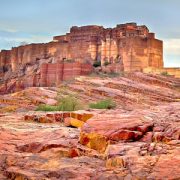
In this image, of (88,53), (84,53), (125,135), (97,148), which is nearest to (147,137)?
(125,135)

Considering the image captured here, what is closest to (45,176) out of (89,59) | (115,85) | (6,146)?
(6,146)

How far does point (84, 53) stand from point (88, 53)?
69 cm

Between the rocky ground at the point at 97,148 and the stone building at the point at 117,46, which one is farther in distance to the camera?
the stone building at the point at 117,46

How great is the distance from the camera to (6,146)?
13148 mm

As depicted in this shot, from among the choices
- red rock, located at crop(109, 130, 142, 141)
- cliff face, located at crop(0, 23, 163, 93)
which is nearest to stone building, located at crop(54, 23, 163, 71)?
cliff face, located at crop(0, 23, 163, 93)

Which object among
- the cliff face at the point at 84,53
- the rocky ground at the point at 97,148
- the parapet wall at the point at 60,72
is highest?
the cliff face at the point at 84,53

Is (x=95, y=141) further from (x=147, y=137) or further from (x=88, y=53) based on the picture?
(x=88, y=53)

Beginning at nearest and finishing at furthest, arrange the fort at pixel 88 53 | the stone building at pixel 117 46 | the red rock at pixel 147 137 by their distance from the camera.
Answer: the red rock at pixel 147 137 → the fort at pixel 88 53 → the stone building at pixel 117 46

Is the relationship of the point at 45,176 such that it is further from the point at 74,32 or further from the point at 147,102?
the point at 74,32

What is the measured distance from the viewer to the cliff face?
47844mm

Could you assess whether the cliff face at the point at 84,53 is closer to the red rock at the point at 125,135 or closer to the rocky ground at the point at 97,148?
the rocky ground at the point at 97,148

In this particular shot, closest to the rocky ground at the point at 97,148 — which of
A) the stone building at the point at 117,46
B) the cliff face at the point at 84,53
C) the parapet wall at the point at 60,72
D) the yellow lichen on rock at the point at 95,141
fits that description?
the yellow lichen on rock at the point at 95,141

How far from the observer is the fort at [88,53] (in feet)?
157

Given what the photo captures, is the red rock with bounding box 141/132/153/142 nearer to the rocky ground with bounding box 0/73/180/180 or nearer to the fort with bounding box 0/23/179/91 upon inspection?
the rocky ground with bounding box 0/73/180/180
